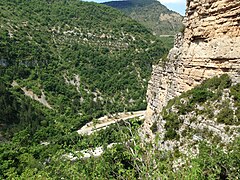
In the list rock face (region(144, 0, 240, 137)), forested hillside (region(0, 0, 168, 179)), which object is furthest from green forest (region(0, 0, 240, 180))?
rock face (region(144, 0, 240, 137))

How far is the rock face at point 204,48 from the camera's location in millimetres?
20719

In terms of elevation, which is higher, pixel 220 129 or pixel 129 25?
pixel 129 25

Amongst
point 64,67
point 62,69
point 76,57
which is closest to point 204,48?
point 62,69

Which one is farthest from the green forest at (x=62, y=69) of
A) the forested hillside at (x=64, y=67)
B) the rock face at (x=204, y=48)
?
the rock face at (x=204, y=48)

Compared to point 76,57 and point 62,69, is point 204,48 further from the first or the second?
point 76,57

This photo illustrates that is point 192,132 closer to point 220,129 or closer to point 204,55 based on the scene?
point 220,129

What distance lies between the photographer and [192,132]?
56.3 feet

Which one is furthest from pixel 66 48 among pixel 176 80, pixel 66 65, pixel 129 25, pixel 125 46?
pixel 176 80

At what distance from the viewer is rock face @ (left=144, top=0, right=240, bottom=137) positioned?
20719mm

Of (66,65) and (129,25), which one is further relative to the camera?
(129,25)

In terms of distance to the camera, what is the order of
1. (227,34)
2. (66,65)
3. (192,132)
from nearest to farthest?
1. (192,132)
2. (227,34)
3. (66,65)

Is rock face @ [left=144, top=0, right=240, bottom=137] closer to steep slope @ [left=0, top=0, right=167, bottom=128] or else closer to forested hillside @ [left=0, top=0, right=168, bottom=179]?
forested hillside @ [left=0, top=0, right=168, bottom=179]

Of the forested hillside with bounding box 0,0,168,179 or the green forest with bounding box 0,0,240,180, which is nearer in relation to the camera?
the green forest with bounding box 0,0,240,180

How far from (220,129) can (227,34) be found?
9.88 m
